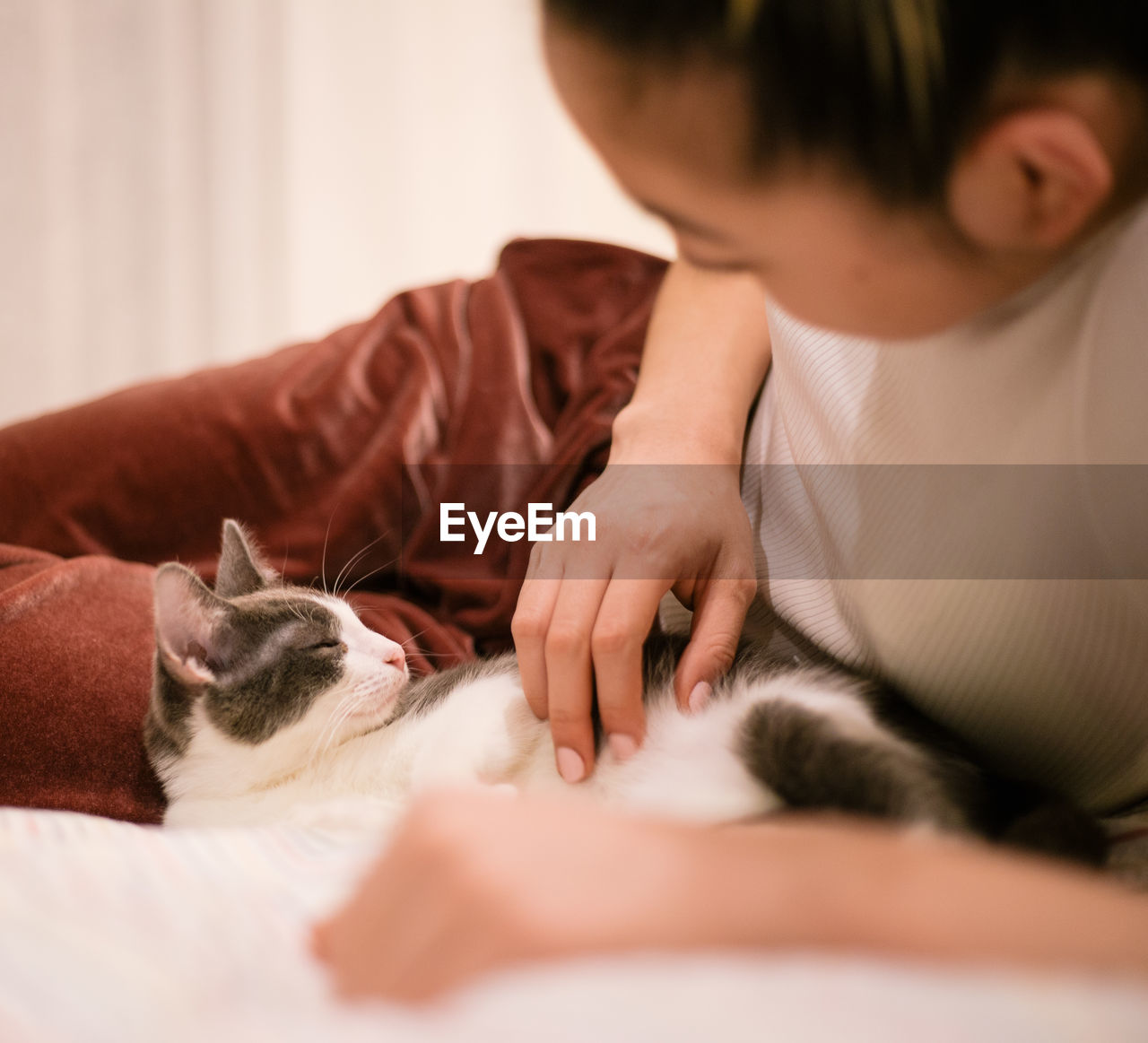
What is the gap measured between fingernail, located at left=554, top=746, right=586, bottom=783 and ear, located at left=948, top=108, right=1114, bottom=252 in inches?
18.0

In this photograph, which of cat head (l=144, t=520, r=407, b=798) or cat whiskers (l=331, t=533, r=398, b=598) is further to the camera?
cat whiskers (l=331, t=533, r=398, b=598)

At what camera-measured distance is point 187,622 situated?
842mm

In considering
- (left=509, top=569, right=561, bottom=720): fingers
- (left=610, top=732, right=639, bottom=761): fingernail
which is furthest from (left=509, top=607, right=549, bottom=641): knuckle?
(left=610, top=732, right=639, bottom=761): fingernail

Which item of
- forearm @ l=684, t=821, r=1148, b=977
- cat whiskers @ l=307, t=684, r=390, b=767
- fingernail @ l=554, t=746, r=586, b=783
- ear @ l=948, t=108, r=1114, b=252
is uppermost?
ear @ l=948, t=108, r=1114, b=252

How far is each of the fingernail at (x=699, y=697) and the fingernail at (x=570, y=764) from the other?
0.10m

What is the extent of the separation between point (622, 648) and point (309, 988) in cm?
34

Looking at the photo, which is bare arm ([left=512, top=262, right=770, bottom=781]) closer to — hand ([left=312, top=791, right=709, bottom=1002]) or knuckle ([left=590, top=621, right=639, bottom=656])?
knuckle ([left=590, top=621, right=639, bottom=656])

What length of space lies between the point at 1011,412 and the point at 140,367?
2297 mm

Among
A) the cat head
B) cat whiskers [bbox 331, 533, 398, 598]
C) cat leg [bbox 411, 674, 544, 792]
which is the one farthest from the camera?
cat whiskers [bbox 331, 533, 398, 598]

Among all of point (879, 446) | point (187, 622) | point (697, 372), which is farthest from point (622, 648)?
point (187, 622)

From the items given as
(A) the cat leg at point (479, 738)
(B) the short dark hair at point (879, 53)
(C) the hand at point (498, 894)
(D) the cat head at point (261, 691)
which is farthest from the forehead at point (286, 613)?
(B) the short dark hair at point (879, 53)

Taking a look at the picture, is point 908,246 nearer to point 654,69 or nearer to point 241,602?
point 654,69

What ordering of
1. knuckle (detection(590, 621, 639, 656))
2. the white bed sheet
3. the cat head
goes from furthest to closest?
the cat head → knuckle (detection(590, 621, 639, 656)) → the white bed sheet

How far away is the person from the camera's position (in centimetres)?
33
